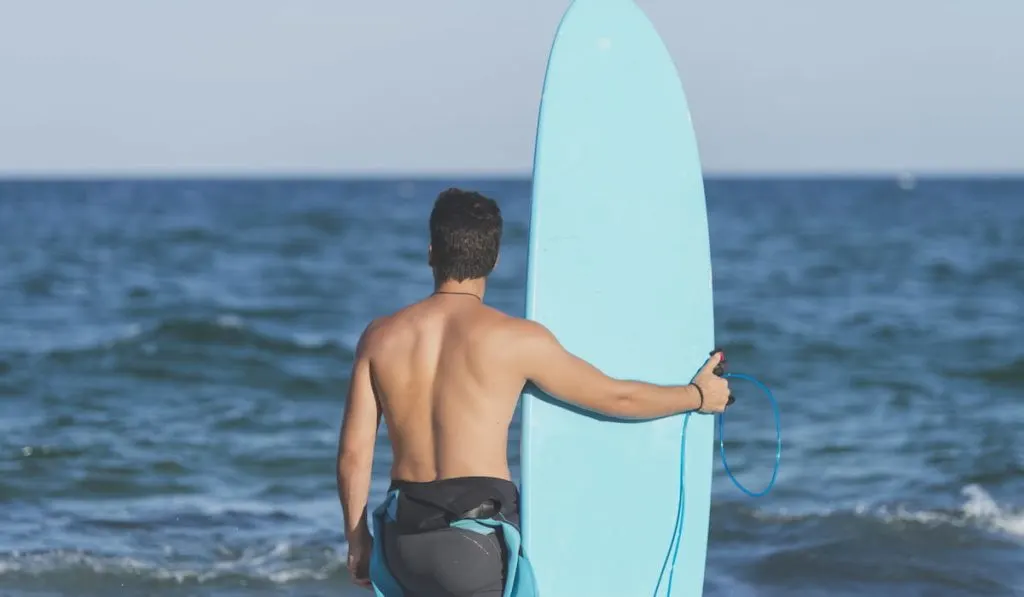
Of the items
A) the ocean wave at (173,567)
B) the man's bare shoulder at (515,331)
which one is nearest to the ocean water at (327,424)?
the ocean wave at (173,567)

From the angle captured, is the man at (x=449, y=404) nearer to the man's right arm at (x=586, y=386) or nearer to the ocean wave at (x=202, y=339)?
the man's right arm at (x=586, y=386)

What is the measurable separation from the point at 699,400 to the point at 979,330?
433 inches

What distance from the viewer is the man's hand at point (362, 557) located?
3.16m

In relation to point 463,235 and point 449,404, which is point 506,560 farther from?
point 463,235

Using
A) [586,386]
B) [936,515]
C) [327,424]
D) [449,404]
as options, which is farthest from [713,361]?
[327,424]

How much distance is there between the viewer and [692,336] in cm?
382

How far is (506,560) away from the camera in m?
3.00

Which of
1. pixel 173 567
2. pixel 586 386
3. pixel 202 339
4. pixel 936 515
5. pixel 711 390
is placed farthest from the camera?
pixel 202 339

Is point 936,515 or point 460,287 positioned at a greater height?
point 460,287

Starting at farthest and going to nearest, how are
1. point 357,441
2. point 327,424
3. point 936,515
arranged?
point 327,424, point 936,515, point 357,441

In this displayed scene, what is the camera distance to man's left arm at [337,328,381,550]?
2998mm

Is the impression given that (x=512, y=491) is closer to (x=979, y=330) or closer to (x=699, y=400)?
(x=699, y=400)

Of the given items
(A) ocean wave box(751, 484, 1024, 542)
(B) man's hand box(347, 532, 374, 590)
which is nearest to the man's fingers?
A: (B) man's hand box(347, 532, 374, 590)

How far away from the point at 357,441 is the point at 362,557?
0.34 metres
